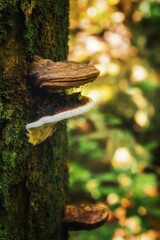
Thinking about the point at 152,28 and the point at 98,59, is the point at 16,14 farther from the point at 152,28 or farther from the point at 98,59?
the point at 152,28

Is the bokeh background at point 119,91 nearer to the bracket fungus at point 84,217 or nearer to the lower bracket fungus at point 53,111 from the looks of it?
the bracket fungus at point 84,217

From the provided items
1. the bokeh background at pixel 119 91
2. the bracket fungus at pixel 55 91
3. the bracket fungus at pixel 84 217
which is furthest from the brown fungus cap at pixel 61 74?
the bokeh background at pixel 119 91

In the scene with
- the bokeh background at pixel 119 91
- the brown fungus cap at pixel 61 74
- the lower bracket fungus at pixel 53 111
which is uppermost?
the brown fungus cap at pixel 61 74

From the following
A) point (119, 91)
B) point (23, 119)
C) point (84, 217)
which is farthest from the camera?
point (119, 91)

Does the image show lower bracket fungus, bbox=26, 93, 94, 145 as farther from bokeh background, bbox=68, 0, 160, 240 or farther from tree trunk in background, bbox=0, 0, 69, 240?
bokeh background, bbox=68, 0, 160, 240

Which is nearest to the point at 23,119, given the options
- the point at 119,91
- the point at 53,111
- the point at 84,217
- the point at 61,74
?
the point at 53,111

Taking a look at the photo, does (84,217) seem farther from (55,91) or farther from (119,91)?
(119,91)

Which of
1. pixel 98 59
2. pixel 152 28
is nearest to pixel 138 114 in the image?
pixel 98 59
